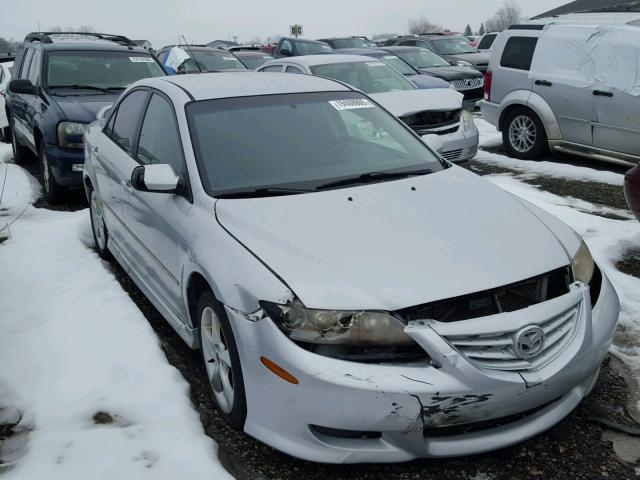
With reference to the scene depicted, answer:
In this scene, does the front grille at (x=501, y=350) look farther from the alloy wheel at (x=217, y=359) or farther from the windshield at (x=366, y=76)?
the windshield at (x=366, y=76)

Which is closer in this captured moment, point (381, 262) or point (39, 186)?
point (381, 262)

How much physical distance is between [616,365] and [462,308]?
1.45 meters

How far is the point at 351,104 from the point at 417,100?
4.33m

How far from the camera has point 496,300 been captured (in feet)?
8.96

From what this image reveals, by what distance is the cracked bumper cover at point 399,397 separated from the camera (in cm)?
246

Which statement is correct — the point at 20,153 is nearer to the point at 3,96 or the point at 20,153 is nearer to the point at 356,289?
the point at 3,96

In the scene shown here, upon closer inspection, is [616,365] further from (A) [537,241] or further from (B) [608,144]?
(B) [608,144]

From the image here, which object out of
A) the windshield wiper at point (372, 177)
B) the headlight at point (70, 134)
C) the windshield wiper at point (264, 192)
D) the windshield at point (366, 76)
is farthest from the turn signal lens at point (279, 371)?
the windshield at point (366, 76)

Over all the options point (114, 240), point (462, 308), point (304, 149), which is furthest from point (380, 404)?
point (114, 240)

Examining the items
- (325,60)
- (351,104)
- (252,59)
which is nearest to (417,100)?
(325,60)

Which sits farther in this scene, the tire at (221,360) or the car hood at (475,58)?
the car hood at (475,58)

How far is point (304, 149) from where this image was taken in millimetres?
3799

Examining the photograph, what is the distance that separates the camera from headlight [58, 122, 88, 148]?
7.00 m

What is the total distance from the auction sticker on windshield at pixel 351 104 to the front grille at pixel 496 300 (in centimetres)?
190
